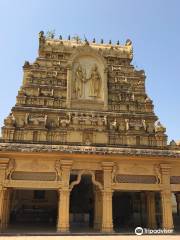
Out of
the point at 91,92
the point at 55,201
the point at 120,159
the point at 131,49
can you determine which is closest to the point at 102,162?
the point at 120,159

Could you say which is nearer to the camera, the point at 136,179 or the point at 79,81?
the point at 136,179

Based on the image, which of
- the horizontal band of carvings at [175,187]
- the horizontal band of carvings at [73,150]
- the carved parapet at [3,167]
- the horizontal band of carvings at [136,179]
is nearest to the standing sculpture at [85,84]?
the horizontal band of carvings at [73,150]

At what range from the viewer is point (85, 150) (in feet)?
58.4

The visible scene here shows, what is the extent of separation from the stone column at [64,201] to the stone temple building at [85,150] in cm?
6

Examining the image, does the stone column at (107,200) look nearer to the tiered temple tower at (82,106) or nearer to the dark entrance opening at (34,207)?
the tiered temple tower at (82,106)

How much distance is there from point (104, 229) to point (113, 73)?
20.0m

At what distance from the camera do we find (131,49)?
35.8 meters

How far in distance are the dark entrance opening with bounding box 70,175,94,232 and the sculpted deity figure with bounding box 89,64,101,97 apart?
9831 millimetres

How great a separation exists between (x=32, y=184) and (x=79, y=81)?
15125mm

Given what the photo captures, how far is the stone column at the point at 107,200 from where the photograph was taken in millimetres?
17172

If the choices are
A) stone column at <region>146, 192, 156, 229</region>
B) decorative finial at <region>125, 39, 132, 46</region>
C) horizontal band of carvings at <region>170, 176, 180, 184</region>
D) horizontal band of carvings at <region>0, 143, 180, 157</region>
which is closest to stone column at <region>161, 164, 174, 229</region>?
horizontal band of carvings at <region>170, 176, 180, 184</region>

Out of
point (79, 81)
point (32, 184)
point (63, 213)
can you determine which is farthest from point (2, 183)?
point (79, 81)

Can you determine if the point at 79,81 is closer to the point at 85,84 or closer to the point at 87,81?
the point at 85,84

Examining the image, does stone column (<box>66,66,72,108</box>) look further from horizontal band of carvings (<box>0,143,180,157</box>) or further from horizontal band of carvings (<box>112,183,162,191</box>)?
horizontal band of carvings (<box>112,183,162,191</box>)
